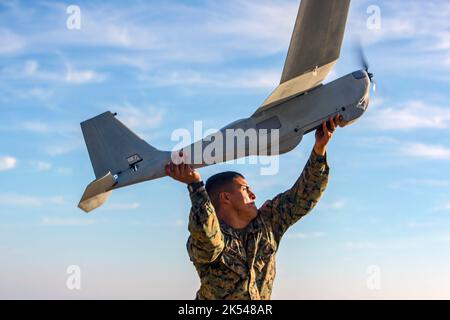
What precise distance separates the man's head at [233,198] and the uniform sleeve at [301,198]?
337 millimetres

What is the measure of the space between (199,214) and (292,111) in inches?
194

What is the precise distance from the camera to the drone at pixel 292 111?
11.2m

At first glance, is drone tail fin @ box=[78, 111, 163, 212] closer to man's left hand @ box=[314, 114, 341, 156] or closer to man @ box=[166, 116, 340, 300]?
man @ box=[166, 116, 340, 300]

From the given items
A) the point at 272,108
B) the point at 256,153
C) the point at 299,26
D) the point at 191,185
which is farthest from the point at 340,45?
the point at 191,185

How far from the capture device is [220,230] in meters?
7.58

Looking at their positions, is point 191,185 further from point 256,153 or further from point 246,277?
point 256,153

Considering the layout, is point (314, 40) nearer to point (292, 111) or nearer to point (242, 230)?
point (292, 111)

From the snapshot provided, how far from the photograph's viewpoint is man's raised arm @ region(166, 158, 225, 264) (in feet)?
A: 23.2

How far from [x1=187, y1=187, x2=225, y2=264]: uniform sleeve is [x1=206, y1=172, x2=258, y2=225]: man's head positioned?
32.5 inches

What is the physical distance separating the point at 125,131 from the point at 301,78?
4108 mm

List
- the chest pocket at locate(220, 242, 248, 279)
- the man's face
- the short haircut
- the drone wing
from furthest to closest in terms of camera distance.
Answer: the drone wing
the short haircut
the man's face
the chest pocket at locate(220, 242, 248, 279)

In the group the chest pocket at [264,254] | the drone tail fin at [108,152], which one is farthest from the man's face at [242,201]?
the drone tail fin at [108,152]

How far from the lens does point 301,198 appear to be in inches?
327

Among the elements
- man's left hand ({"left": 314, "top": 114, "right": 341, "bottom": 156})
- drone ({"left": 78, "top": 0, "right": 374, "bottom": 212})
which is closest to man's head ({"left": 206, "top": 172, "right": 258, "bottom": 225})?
man's left hand ({"left": 314, "top": 114, "right": 341, "bottom": 156})
